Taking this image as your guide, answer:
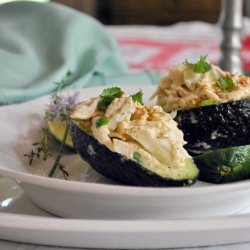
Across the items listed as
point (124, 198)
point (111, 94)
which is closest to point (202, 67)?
point (111, 94)

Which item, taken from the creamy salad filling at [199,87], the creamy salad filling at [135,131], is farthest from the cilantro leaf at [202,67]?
the creamy salad filling at [135,131]

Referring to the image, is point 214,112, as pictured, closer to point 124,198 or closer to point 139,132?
point 139,132

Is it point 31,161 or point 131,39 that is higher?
point 31,161

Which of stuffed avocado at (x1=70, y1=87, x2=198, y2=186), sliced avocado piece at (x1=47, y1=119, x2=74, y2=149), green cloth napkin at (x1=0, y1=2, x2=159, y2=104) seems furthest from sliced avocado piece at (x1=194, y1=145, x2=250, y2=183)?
green cloth napkin at (x1=0, y1=2, x2=159, y2=104)

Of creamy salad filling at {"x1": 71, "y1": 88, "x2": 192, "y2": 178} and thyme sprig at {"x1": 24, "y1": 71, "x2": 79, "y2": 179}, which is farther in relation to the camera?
thyme sprig at {"x1": 24, "y1": 71, "x2": 79, "y2": 179}

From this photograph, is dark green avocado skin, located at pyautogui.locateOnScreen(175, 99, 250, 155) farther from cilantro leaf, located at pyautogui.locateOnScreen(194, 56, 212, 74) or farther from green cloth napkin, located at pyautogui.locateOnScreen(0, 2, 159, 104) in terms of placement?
green cloth napkin, located at pyautogui.locateOnScreen(0, 2, 159, 104)

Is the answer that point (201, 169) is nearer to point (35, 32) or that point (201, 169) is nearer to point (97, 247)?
point (97, 247)

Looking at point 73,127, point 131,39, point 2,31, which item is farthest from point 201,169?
point 131,39
